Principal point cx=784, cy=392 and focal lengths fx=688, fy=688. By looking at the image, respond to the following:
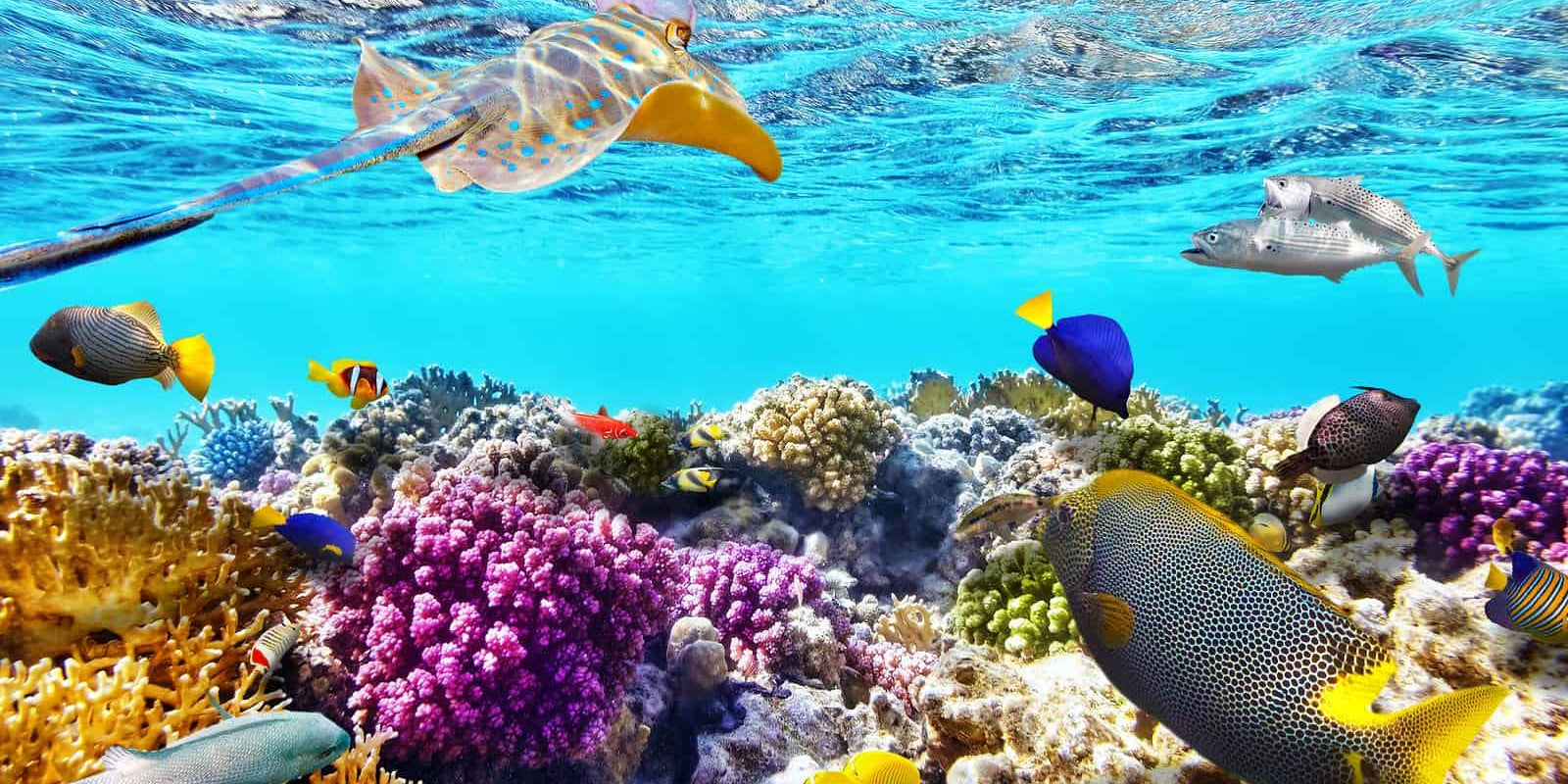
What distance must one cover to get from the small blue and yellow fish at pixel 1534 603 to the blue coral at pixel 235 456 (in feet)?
43.6

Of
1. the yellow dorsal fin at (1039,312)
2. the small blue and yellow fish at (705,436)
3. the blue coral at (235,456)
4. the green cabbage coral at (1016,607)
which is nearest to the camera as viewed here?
the yellow dorsal fin at (1039,312)

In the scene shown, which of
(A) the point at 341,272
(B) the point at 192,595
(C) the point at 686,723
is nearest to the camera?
(B) the point at 192,595

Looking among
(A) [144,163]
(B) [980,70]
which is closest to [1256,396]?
(B) [980,70]

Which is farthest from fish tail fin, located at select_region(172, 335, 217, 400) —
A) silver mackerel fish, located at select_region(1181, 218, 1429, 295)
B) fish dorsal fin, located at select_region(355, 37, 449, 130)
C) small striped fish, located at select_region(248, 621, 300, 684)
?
silver mackerel fish, located at select_region(1181, 218, 1429, 295)

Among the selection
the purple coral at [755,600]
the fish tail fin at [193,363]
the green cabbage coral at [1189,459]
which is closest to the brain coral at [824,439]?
the purple coral at [755,600]

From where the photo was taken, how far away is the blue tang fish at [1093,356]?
319cm

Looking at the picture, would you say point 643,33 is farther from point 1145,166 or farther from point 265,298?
point 265,298

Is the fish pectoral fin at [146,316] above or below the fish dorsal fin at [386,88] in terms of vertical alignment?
below

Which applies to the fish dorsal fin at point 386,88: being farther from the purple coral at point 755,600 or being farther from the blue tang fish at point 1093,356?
the purple coral at point 755,600

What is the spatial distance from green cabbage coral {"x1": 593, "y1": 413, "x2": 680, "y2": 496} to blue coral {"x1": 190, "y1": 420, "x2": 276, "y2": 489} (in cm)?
738

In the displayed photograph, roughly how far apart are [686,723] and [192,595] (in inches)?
112

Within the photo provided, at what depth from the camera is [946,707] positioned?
126 inches

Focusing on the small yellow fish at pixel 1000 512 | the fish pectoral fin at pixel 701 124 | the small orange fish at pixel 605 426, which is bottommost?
the small orange fish at pixel 605 426

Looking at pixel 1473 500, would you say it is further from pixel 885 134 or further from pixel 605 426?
pixel 885 134
